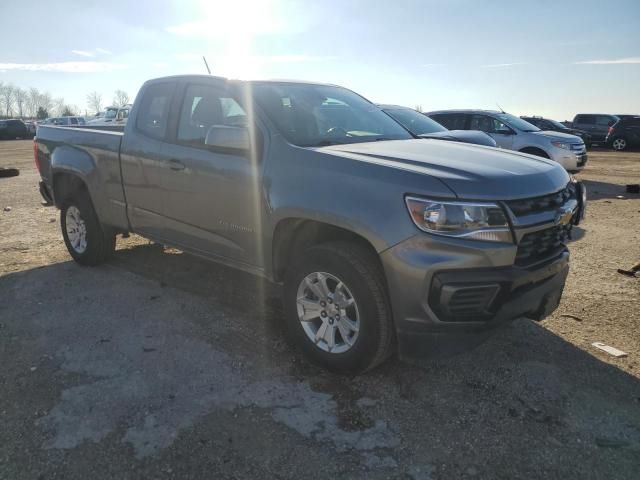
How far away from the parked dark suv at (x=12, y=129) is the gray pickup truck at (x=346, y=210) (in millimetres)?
39354

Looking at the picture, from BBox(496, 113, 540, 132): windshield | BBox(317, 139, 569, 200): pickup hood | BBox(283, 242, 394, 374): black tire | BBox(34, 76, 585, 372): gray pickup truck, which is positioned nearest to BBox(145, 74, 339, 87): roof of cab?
BBox(34, 76, 585, 372): gray pickup truck

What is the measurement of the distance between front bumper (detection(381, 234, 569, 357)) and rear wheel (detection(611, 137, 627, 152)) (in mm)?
24650

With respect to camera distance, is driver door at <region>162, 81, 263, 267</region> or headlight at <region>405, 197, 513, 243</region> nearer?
headlight at <region>405, 197, 513, 243</region>

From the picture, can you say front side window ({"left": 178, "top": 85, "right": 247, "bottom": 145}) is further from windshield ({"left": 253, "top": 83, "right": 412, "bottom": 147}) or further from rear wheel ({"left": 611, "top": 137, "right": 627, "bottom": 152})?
rear wheel ({"left": 611, "top": 137, "right": 627, "bottom": 152})

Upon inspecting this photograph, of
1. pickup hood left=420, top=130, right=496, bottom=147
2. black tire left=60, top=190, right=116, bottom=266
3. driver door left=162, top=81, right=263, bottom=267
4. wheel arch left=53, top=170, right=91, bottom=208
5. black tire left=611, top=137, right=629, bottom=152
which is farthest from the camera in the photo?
black tire left=611, top=137, right=629, bottom=152

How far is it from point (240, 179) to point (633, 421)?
9.06 feet

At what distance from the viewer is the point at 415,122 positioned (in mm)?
8789

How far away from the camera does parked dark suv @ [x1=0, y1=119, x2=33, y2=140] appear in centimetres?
3691

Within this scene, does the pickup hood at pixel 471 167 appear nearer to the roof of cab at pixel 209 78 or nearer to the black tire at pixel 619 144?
the roof of cab at pixel 209 78

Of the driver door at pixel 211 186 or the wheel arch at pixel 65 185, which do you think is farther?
the wheel arch at pixel 65 185

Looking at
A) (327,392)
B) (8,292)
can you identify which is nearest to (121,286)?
(8,292)

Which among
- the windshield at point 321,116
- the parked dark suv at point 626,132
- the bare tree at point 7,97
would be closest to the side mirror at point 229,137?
the windshield at point 321,116

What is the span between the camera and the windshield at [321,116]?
3512 mm

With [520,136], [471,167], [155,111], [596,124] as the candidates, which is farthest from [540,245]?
[596,124]
